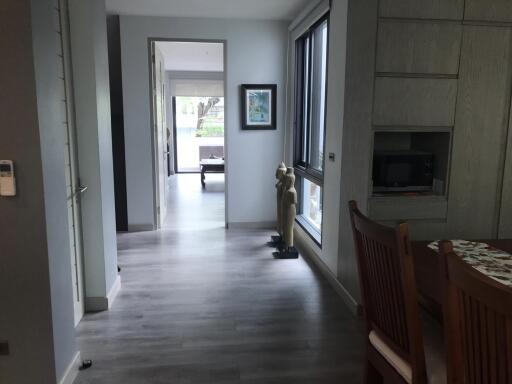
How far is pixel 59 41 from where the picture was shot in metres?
2.65

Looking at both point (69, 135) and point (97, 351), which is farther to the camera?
point (69, 135)

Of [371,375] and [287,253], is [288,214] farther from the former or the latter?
[371,375]

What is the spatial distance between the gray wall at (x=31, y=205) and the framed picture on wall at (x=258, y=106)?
3.39m

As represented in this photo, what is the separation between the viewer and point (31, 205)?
1.89 meters

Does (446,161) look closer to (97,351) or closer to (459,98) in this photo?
(459,98)

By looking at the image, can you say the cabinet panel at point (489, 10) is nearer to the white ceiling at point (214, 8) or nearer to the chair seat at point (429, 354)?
the white ceiling at point (214, 8)

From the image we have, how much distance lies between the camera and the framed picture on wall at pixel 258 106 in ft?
17.4

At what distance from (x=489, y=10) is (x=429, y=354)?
241 cm

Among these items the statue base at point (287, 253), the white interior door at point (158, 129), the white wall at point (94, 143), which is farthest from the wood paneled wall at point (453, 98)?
the white interior door at point (158, 129)

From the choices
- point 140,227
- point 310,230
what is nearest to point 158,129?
point 140,227

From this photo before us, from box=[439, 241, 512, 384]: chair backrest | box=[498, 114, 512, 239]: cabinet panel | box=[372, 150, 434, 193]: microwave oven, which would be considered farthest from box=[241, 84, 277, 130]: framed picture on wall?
box=[439, 241, 512, 384]: chair backrest

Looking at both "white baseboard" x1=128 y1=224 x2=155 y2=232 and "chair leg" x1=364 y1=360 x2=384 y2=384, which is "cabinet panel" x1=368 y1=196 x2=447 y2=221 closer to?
"chair leg" x1=364 y1=360 x2=384 y2=384

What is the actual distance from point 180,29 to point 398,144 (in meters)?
2.98

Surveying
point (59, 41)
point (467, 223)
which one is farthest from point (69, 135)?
point (467, 223)
